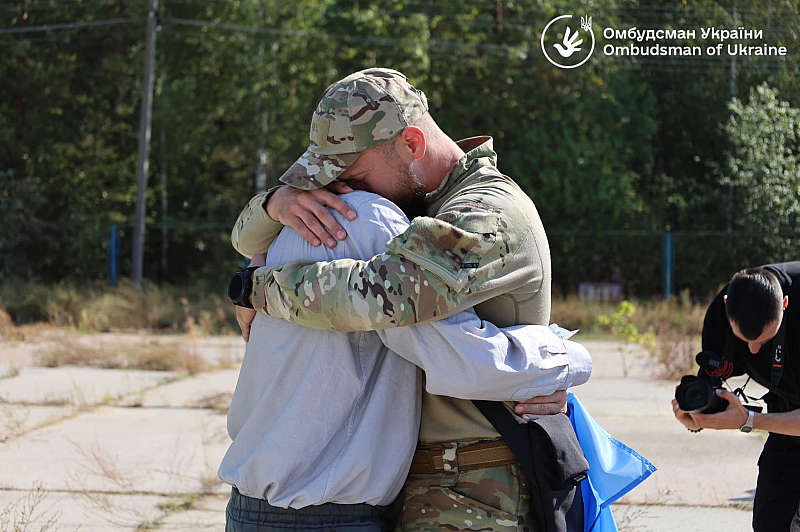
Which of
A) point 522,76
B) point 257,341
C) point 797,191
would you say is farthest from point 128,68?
point 257,341

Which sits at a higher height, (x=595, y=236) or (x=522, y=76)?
(x=522, y=76)

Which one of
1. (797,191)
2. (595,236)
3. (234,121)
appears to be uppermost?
(234,121)

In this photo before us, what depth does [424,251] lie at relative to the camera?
182cm

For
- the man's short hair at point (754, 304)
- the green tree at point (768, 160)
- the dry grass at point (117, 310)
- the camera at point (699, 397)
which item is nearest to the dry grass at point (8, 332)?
the dry grass at point (117, 310)

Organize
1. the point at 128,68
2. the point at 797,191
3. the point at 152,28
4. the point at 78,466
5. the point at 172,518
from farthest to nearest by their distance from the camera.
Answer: the point at 128,68 → the point at 152,28 → the point at 797,191 → the point at 78,466 → the point at 172,518

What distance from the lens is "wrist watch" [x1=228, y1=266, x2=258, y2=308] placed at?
2.03 metres

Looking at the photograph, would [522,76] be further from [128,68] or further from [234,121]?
[128,68]

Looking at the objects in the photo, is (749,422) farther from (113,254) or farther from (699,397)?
(113,254)

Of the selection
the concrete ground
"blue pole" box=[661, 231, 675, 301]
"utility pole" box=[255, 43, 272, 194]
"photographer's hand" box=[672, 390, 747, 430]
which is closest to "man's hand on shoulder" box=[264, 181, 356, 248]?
"photographer's hand" box=[672, 390, 747, 430]

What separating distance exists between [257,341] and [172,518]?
2936 millimetres

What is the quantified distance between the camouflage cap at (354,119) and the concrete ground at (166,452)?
7.88 feet

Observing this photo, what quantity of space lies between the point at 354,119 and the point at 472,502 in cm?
93

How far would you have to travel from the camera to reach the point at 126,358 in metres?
10.3

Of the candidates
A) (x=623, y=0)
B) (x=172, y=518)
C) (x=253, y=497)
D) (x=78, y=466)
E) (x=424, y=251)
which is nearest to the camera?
(x=424, y=251)
